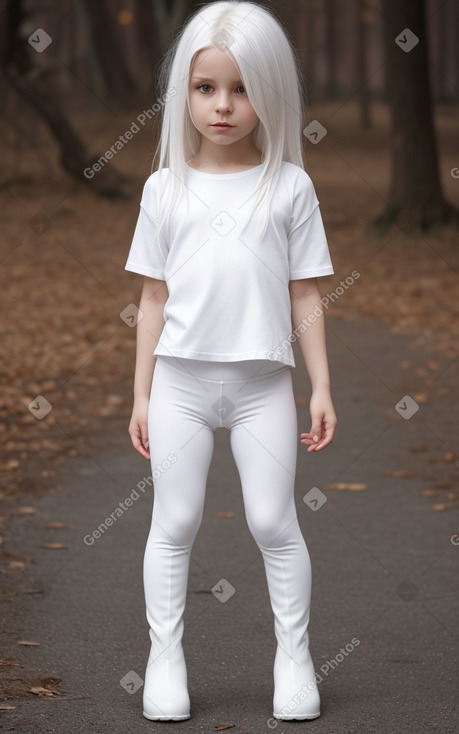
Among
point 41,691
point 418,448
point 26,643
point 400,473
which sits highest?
point 41,691

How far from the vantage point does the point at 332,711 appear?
3.16 meters

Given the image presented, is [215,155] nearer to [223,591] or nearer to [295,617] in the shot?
[295,617]

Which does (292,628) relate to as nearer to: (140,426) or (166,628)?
(166,628)

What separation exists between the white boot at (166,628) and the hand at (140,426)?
0.25 m

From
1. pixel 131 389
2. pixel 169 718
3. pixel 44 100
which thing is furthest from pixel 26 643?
pixel 44 100

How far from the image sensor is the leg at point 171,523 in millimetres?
2957

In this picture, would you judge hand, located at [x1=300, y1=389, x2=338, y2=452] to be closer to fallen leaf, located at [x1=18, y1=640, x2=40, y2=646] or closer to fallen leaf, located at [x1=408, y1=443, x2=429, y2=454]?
fallen leaf, located at [x1=18, y1=640, x2=40, y2=646]

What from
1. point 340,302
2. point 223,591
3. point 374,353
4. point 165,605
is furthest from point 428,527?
point 340,302

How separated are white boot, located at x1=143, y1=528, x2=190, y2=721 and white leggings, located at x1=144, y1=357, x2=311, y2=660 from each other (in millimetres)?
68

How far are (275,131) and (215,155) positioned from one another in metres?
0.17

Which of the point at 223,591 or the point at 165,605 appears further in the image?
the point at 223,591

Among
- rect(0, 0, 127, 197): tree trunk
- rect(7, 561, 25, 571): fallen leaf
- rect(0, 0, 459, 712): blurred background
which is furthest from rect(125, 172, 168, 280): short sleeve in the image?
rect(0, 0, 127, 197): tree trunk

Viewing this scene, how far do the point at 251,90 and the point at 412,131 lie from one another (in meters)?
10.7

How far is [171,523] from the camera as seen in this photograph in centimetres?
300
